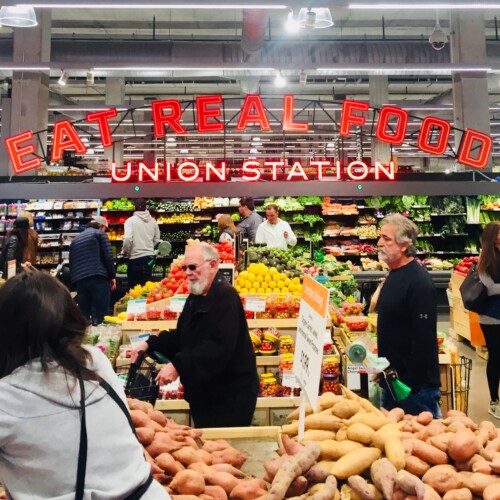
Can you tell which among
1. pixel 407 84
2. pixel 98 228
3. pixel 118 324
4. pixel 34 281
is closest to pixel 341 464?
pixel 34 281

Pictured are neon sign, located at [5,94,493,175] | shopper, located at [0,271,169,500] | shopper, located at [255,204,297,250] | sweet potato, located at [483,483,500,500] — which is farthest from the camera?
neon sign, located at [5,94,493,175]

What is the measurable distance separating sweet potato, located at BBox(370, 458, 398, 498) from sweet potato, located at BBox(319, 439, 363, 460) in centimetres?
13

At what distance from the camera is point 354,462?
1668mm

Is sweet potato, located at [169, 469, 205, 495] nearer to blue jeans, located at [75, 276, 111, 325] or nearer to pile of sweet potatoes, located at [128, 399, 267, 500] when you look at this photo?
pile of sweet potatoes, located at [128, 399, 267, 500]

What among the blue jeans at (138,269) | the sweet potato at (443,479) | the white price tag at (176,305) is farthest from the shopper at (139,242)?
the sweet potato at (443,479)

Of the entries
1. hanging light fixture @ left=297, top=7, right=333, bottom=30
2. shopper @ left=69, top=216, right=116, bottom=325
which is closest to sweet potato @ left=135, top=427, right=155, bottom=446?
shopper @ left=69, top=216, right=116, bottom=325

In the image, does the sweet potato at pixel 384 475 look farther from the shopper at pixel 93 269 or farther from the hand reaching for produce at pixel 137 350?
the shopper at pixel 93 269

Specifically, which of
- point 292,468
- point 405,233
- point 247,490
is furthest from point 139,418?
point 405,233

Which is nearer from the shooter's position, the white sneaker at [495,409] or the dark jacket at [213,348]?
the dark jacket at [213,348]

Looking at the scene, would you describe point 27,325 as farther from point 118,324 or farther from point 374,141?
point 374,141

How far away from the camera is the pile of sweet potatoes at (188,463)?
5.34 feet

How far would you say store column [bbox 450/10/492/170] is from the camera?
10.9 meters

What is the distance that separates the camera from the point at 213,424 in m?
2.74

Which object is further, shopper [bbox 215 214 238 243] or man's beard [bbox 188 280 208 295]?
shopper [bbox 215 214 238 243]
